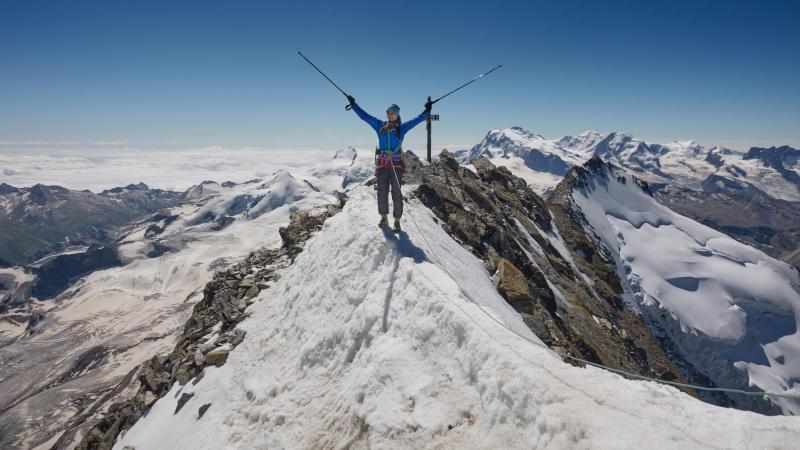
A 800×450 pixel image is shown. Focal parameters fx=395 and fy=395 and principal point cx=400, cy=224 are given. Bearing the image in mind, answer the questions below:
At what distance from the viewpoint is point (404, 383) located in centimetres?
1051

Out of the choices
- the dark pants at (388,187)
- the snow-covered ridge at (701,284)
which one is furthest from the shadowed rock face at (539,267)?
the snow-covered ridge at (701,284)

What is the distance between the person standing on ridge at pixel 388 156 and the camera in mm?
16731

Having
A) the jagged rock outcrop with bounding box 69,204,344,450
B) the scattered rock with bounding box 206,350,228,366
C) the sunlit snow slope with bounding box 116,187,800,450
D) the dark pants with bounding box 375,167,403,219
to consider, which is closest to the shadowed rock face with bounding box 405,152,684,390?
the sunlit snow slope with bounding box 116,187,800,450

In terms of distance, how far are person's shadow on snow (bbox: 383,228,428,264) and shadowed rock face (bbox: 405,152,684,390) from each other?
616 centimetres

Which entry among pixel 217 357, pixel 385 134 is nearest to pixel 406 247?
pixel 385 134

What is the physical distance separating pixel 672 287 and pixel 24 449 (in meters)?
175

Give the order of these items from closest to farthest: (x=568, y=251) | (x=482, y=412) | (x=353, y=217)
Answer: (x=482, y=412), (x=353, y=217), (x=568, y=251)

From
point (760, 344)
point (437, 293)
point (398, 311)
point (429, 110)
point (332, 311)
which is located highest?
point (429, 110)

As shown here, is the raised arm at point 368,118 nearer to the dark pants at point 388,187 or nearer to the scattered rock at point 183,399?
the dark pants at point 388,187

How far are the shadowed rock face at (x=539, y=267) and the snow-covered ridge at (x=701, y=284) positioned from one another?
32689 mm

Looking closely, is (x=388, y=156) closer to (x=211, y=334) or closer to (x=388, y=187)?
(x=388, y=187)

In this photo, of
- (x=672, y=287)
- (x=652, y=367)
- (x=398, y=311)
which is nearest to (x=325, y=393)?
(x=398, y=311)

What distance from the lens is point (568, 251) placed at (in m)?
45.2

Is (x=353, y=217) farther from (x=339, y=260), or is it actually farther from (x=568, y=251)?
(x=568, y=251)
